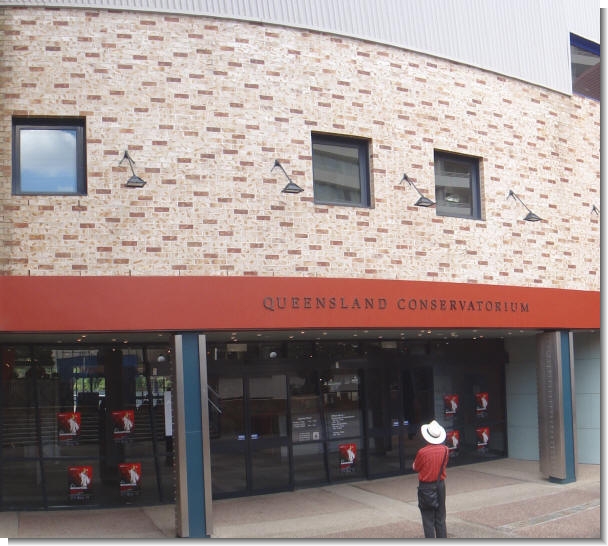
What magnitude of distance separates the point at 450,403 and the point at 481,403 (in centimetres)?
93

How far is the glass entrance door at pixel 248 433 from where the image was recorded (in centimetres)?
1352

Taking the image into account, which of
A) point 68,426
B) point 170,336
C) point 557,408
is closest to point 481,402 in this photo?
point 557,408

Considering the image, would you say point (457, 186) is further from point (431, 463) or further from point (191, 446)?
point (191, 446)

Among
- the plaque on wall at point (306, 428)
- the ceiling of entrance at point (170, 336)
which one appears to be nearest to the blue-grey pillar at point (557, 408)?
the ceiling of entrance at point (170, 336)

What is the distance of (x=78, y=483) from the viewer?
12.7m

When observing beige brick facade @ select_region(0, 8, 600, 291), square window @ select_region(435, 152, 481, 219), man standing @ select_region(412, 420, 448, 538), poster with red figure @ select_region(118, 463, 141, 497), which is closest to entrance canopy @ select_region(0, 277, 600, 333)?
beige brick facade @ select_region(0, 8, 600, 291)

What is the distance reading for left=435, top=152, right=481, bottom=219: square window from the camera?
1330 centimetres

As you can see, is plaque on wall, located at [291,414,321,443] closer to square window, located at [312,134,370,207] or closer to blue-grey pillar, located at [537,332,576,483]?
blue-grey pillar, located at [537,332,576,483]

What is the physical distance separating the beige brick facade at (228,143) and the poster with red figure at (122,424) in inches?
139

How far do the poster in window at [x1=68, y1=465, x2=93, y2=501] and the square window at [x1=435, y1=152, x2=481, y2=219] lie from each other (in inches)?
288

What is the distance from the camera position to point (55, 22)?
10.8 meters

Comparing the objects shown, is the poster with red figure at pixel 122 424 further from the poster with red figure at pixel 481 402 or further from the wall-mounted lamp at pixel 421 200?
the poster with red figure at pixel 481 402

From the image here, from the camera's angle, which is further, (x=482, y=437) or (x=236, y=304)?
(x=482, y=437)

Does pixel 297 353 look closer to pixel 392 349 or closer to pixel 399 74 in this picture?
pixel 392 349
